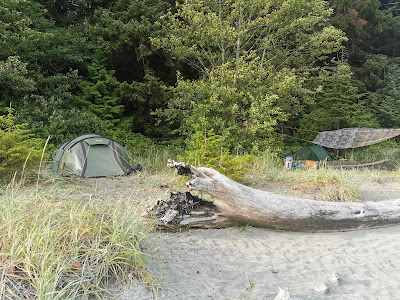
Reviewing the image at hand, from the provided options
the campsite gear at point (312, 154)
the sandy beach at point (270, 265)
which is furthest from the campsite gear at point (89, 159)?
the campsite gear at point (312, 154)

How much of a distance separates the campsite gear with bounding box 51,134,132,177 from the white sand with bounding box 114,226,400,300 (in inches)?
130

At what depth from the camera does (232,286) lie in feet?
6.92

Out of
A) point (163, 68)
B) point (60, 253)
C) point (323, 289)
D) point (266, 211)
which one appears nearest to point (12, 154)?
point (60, 253)

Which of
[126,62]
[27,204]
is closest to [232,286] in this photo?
[27,204]

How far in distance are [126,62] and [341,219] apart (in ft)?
30.7

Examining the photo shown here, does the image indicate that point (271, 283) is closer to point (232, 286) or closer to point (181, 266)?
point (232, 286)

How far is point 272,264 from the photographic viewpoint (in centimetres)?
250

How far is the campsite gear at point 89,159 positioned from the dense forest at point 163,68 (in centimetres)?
161

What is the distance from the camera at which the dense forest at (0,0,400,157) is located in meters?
7.85

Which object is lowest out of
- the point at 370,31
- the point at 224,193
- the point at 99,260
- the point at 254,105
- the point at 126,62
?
the point at 99,260

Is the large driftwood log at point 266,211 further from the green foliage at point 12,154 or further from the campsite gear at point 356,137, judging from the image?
the campsite gear at point 356,137

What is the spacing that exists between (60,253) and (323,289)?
1.72m

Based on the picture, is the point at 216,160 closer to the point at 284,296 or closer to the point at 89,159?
the point at 89,159

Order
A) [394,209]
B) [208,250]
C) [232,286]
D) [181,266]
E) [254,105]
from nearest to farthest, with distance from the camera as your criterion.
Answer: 1. [232,286]
2. [181,266]
3. [208,250]
4. [394,209]
5. [254,105]
